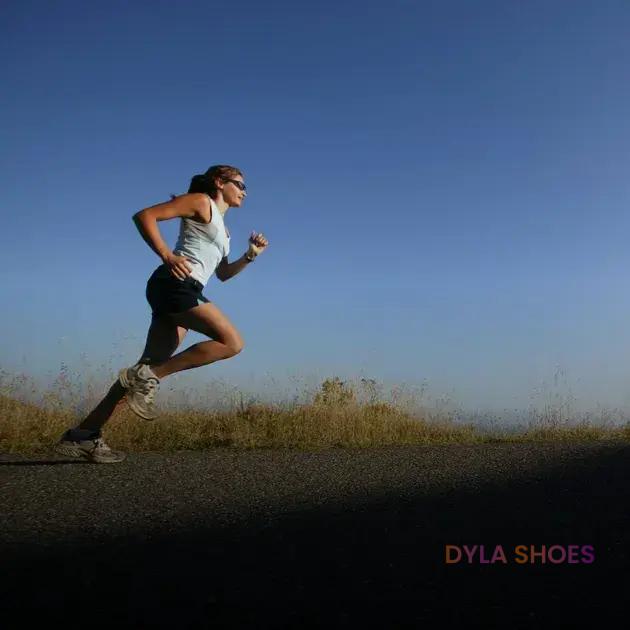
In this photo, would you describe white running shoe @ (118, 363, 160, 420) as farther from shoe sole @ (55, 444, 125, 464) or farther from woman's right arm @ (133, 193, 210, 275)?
woman's right arm @ (133, 193, 210, 275)

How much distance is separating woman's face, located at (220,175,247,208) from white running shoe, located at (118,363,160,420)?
130 centimetres

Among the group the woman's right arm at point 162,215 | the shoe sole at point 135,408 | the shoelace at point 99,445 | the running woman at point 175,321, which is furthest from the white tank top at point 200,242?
the shoelace at point 99,445

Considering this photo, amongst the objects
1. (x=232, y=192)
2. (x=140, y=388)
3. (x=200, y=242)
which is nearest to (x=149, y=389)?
(x=140, y=388)

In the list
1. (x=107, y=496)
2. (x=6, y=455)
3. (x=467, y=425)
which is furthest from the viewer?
(x=467, y=425)

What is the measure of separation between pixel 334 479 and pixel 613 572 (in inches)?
71.3

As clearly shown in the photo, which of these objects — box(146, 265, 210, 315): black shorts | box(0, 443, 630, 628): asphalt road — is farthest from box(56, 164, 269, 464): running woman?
box(0, 443, 630, 628): asphalt road

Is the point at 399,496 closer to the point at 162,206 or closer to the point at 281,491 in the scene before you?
the point at 281,491

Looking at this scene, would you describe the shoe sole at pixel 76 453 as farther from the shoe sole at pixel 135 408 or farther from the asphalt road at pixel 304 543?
the shoe sole at pixel 135 408

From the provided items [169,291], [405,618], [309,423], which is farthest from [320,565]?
[309,423]

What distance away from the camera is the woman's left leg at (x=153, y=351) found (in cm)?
384

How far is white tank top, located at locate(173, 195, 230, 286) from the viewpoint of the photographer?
12.5 ft

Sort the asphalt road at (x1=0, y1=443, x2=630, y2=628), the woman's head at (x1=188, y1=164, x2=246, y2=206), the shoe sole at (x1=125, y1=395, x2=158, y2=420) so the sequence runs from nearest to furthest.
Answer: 1. the asphalt road at (x1=0, y1=443, x2=630, y2=628)
2. the shoe sole at (x1=125, y1=395, x2=158, y2=420)
3. the woman's head at (x1=188, y1=164, x2=246, y2=206)

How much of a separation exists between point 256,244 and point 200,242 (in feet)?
2.28

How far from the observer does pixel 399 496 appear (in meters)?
3.04
